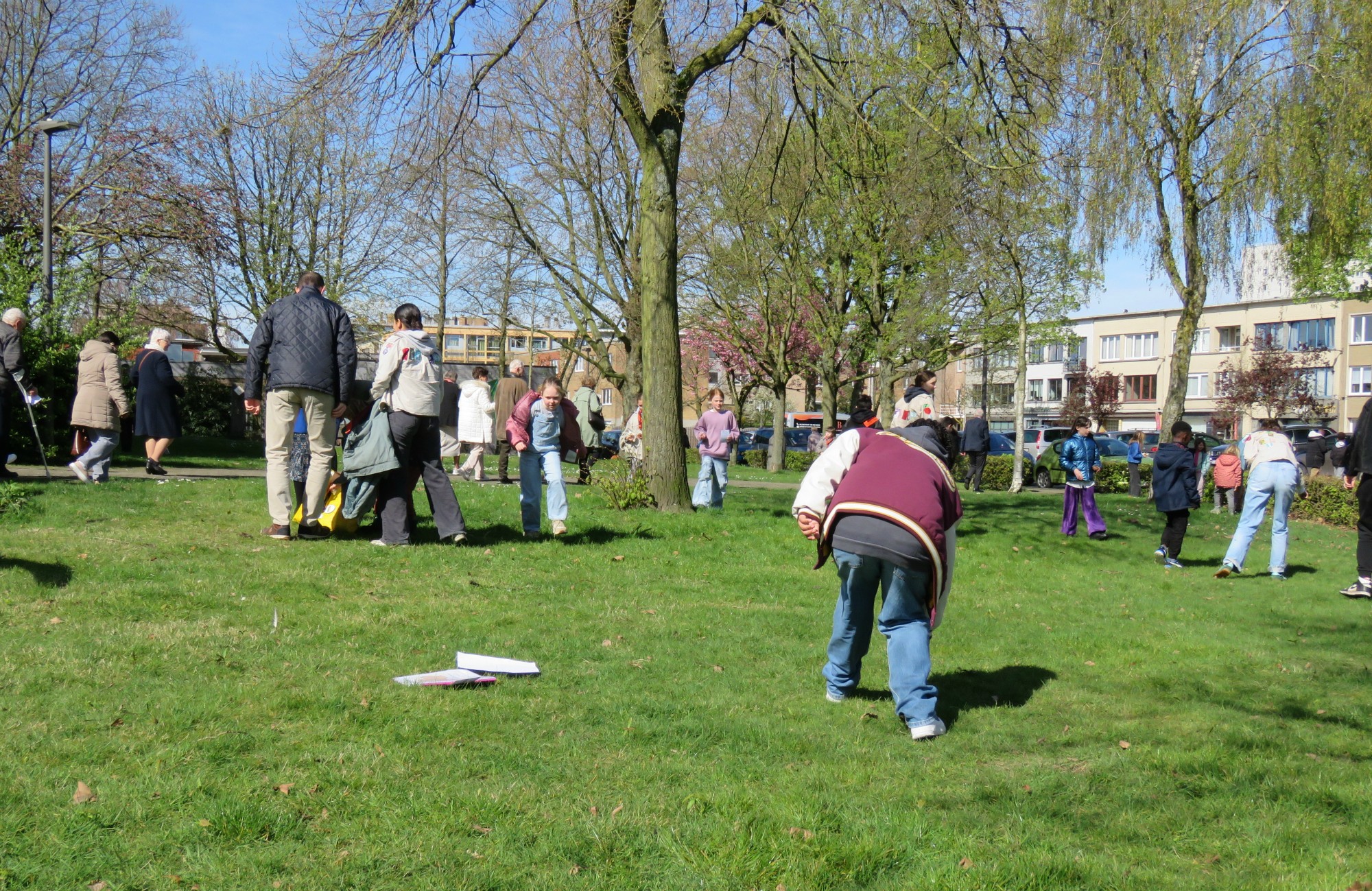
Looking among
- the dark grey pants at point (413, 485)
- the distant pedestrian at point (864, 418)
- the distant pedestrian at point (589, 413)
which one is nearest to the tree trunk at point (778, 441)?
the distant pedestrian at point (589, 413)

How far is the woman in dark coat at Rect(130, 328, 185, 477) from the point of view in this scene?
43.0 ft

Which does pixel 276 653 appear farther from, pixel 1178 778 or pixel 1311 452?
pixel 1311 452

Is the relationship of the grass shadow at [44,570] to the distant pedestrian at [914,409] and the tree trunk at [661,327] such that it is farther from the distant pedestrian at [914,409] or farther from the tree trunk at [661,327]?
the tree trunk at [661,327]

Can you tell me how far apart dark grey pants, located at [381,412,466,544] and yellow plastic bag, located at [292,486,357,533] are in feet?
1.04

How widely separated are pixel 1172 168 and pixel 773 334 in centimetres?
1095

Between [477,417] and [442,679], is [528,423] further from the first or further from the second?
[477,417]

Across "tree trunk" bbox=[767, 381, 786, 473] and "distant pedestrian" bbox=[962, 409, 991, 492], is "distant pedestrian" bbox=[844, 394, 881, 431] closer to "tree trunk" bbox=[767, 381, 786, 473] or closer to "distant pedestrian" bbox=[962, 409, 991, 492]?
"distant pedestrian" bbox=[962, 409, 991, 492]

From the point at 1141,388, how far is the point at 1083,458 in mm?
68416

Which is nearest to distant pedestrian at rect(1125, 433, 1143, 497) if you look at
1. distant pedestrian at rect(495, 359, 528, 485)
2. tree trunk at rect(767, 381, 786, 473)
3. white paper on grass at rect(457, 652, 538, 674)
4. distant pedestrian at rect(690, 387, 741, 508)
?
tree trunk at rect(767, 381, 786, 473)

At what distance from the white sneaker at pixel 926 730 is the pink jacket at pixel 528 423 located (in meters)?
5.93

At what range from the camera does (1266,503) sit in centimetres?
1280

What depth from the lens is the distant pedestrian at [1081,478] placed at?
48.8 ft

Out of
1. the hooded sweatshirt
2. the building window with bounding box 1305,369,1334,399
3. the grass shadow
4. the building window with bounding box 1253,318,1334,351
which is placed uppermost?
the building window with bounding box 1253,318,1334,351

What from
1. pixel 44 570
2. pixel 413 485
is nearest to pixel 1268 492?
pixel 413 485
